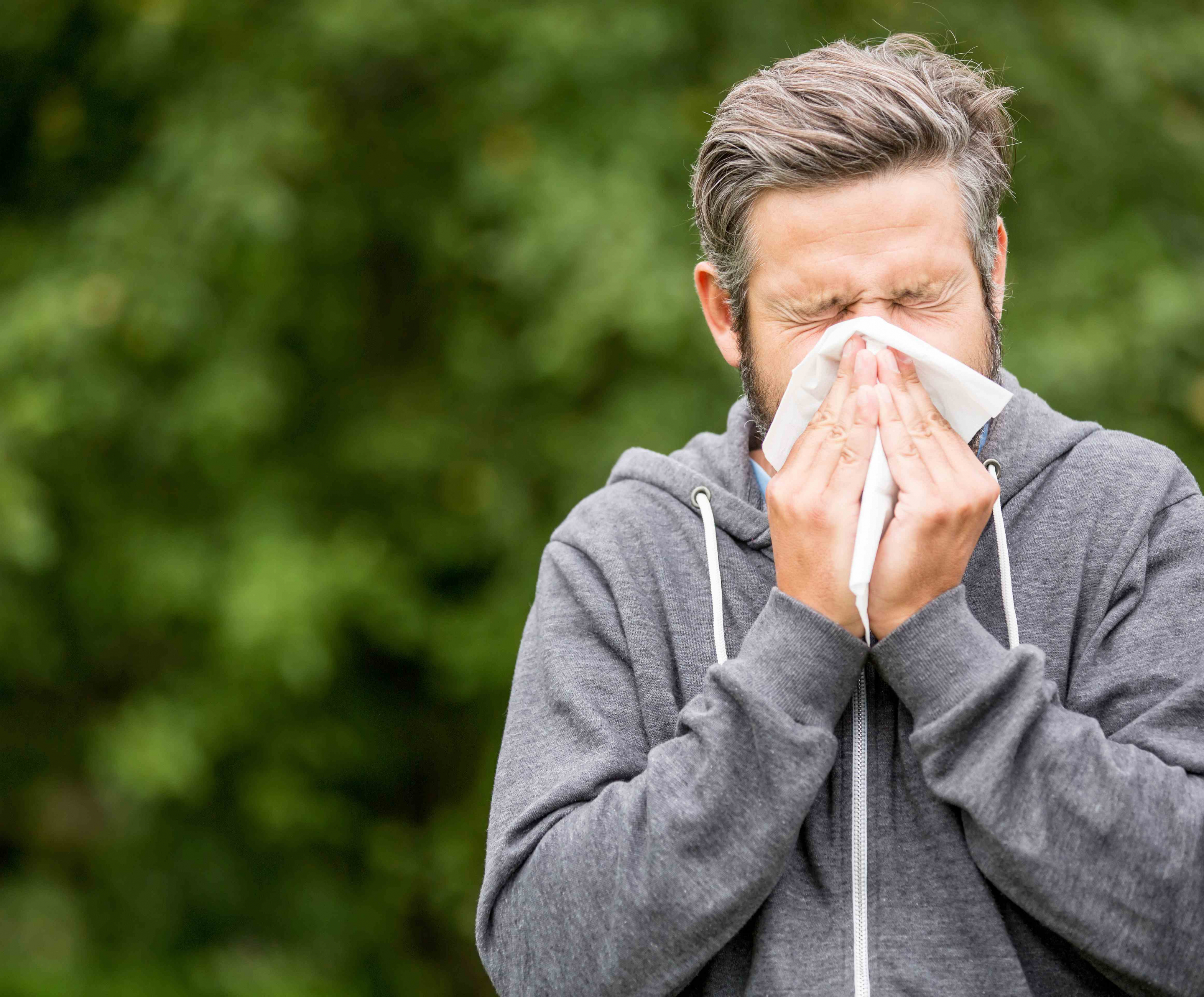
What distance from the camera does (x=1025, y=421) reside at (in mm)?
1775

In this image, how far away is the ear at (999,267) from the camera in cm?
182

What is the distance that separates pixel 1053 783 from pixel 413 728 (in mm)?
4334

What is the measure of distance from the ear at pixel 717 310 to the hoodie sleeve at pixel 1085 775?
0.61m

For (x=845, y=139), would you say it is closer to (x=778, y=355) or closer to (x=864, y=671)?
(x=778, y=355)

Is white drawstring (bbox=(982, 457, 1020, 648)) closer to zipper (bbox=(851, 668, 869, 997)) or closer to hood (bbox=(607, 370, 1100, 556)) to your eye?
hood (bbox=(607, 370, 1100, 556))

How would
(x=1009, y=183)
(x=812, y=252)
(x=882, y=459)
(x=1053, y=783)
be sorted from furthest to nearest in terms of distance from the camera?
(x=1009, y=183)
(x=812, y=252)
(x=882, y=459)
(x=1053, y=783)

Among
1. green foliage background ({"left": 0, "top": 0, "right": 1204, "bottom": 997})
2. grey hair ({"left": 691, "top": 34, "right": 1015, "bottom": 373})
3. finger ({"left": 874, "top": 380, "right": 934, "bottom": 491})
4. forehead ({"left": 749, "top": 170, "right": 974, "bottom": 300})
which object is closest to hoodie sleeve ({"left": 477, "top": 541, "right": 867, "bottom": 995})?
finger ({"left": 874, "top": 380, "right": 934, "bottom": 491})

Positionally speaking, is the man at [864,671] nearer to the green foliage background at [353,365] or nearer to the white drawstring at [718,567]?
the white drawstring at [718,567]

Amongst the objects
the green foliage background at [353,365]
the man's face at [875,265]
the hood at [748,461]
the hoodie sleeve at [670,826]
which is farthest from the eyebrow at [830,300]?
the green foliage background at [353,365]

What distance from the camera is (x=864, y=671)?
1.62 m

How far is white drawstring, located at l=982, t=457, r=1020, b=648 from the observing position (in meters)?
1.62

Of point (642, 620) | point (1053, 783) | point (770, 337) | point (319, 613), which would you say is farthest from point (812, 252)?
point (319, 613)

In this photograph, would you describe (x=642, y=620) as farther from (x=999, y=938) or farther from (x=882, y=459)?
(x=999, y=938)

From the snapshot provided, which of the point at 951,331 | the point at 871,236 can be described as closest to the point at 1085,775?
the point at 951,331
